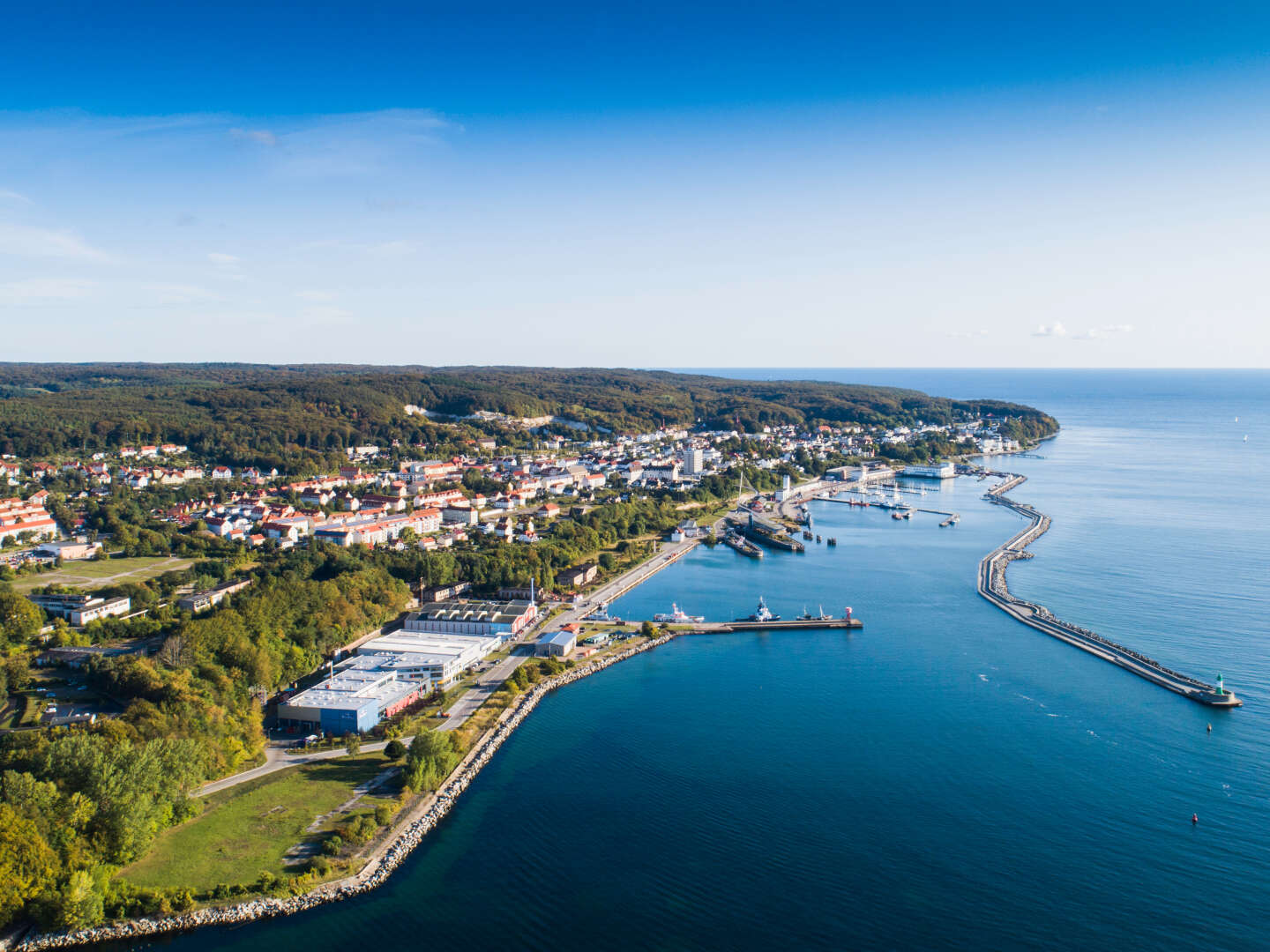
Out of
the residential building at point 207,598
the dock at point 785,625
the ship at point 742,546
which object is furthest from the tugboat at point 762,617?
the residential building at point 207,598

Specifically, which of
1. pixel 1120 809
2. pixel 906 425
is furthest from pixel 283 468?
pixel 906 425

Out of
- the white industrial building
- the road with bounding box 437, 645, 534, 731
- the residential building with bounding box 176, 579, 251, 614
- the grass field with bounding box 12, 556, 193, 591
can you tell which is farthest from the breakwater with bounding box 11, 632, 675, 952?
the grass field with bounding box 12, 556, 193, 591

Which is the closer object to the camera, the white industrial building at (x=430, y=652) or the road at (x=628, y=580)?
the white industrial building at (x=430, y=652)

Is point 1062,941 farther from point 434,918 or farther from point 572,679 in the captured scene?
point 572,679

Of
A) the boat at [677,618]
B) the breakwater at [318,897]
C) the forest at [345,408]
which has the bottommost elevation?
the breakwater at [318,897]

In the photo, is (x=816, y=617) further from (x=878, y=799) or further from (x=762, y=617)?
(x=878, y=799)

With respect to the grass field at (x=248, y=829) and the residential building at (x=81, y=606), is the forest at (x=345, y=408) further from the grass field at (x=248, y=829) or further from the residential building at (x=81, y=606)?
the grass field at (x=248, y=829)
